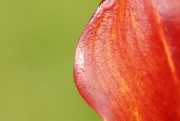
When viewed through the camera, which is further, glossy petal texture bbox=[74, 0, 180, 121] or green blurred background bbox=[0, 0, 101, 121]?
green blurred background bbox=[0, 0, 101, 121]

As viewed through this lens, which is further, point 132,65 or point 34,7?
point 34,7

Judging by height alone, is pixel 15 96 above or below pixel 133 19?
below

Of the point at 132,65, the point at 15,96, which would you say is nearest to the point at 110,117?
the point at 132,65

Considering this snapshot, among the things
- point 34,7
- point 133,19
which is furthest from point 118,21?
point 34,7

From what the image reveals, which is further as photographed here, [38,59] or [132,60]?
[38,59]

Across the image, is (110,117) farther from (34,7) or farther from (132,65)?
(34,7)
